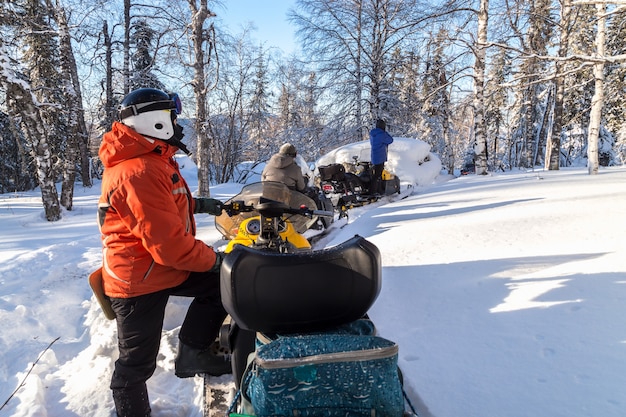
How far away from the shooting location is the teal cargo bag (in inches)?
49.2

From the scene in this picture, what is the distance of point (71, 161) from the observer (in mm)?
11422

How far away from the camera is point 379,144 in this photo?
9.98 meters

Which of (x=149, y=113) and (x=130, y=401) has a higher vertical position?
(x=149, y=113)

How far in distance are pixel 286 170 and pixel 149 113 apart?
4265 mm

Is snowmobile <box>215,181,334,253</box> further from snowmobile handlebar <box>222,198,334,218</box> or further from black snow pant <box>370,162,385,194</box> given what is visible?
black snow pant <box>370,162,385,194</box>

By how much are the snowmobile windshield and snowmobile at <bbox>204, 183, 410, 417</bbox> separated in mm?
1975

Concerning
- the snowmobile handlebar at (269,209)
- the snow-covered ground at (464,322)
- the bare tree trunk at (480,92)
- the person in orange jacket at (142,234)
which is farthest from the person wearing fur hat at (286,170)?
the bare tree trunk at (480,92)

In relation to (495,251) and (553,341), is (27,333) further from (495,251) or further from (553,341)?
(495,251)

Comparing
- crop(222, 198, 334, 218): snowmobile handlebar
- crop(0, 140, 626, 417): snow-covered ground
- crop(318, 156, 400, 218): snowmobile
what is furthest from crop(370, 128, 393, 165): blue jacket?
crop(222, 198, 334, 218): snowmobile handlebar

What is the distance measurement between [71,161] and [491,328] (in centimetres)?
1237

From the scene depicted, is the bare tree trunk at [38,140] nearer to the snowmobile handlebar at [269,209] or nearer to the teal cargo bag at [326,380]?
the snowmobile handlebar at [269,209]

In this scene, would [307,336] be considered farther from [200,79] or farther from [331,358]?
[200,79]

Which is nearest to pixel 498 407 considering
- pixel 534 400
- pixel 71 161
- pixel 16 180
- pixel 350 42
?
pixel 534 400

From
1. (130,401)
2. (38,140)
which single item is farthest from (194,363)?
(38,140)
